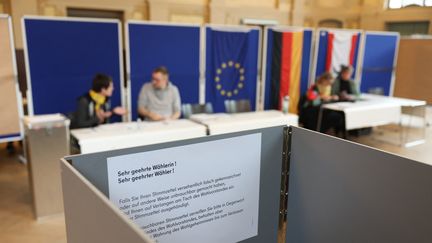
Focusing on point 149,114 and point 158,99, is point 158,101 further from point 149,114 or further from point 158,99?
point 149,114

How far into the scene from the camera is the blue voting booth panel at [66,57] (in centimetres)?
431

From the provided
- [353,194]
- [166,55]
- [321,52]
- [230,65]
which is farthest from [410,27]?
[353,194]

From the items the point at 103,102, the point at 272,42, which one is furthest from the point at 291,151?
the point at 272,42

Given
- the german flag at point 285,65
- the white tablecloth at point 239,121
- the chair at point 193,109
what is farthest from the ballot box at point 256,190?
the german flag at point 285,65

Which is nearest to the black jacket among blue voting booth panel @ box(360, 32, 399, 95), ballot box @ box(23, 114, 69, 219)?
ballot box @ box(23, 114, 69, 219)

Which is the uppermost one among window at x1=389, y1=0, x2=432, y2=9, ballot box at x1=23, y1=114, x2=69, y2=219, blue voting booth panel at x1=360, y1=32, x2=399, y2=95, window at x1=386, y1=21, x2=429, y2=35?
window at x1=389, y1=0, x2=432, y2=9

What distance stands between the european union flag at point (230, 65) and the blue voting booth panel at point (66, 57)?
4.77ft

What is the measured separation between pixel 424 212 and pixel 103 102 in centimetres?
327

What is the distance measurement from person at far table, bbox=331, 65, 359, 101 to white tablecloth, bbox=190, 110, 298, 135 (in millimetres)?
1749

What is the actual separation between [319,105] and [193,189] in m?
4.44

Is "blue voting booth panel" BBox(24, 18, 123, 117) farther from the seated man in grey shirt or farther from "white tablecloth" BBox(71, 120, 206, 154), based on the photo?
"white tablecloth" BBox(71, 120, 206, 154)

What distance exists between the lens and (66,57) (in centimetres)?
450

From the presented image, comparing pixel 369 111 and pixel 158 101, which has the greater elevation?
pixel 158 101

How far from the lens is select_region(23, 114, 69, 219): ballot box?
3.02 meters
